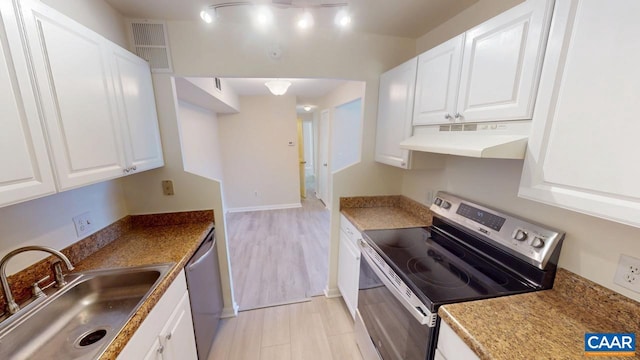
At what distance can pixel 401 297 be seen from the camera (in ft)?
3.69

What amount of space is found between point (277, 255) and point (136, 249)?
1.87m

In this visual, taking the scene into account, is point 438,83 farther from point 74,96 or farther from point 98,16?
point 98,16

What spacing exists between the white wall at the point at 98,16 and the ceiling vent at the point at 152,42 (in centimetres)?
6

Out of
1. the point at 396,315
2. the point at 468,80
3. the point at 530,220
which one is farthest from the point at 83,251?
the point at 530,220

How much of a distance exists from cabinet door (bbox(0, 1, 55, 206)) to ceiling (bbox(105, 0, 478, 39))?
85 centimetres

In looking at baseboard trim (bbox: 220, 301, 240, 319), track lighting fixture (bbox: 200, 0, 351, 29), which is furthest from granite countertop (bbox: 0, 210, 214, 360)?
track lighting fixture (bbox: 200, 0, 351, 29)

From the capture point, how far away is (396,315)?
4.04 ft

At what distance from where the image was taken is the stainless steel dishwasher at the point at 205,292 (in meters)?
1.42

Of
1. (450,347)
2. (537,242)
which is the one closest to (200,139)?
(450,347)

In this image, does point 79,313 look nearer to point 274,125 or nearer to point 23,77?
point 23,77

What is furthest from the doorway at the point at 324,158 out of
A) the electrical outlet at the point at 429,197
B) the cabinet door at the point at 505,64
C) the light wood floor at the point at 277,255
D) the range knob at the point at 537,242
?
the range knob at the point at 537,242

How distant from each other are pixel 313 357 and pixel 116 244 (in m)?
1.59

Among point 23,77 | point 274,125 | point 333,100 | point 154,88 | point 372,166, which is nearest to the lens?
point 23,77

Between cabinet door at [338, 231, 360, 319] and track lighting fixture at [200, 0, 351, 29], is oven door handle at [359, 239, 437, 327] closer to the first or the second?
cabinet door at [338, 231, 360, 319]
